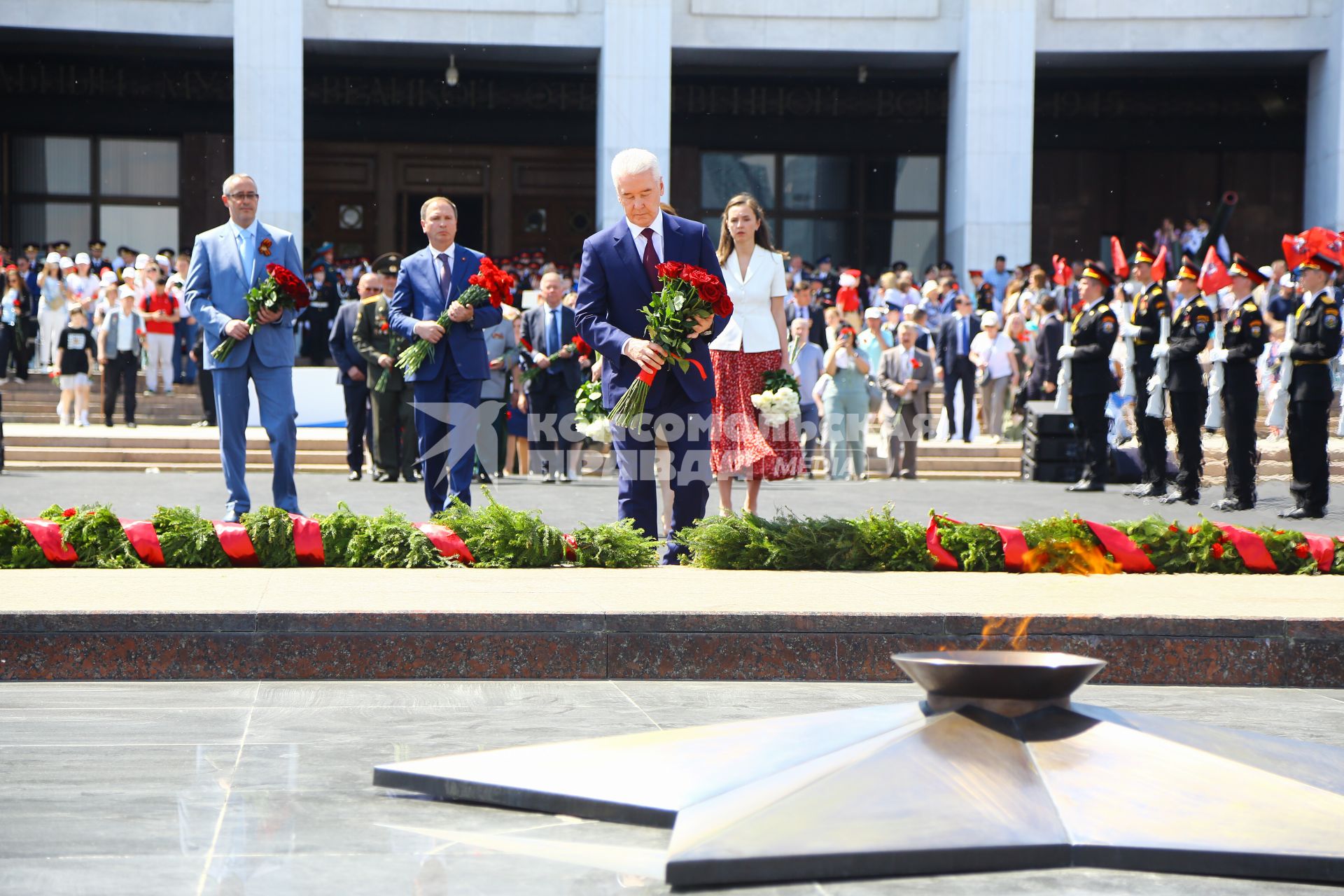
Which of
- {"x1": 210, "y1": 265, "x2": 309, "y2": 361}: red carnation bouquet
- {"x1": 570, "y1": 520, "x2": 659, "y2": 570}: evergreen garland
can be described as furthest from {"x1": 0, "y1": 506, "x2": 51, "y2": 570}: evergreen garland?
{"x1": 570, "y1": 520, "x2": 659, "y2": 570}: evergreen garland

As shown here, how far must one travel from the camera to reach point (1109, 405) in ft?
59.0

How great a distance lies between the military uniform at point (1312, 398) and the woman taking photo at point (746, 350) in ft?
17.2

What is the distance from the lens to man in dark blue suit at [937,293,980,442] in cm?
1922

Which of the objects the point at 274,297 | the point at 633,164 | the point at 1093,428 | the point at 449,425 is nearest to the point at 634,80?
the point at 1093,428

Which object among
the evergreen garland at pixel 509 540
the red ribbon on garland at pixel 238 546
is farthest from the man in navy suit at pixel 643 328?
the red ribbon on garland at pixel 238 546

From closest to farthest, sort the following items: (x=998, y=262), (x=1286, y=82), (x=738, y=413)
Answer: (x=738, y=413)
(x=998, y=262)
(x=1286, y=82)

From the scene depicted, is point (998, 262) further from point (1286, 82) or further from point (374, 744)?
point (374, 744)

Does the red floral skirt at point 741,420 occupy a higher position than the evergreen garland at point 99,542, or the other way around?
the red floral skirt at point 741,420

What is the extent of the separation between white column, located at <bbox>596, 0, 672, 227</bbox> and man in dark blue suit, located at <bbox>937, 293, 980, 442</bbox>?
9632 millimetres

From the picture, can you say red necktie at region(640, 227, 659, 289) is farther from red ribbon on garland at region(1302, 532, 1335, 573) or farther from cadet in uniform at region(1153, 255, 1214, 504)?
cadet in uniform at region(1153, 255, 1214, 504)

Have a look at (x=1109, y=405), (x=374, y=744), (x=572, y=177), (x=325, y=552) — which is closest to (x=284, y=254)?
(x=325, y=552)

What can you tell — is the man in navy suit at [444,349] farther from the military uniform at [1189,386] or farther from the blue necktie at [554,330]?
the military uniform at [1189,386]

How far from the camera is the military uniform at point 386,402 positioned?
551 inches

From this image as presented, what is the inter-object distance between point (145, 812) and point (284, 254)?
226 inches
